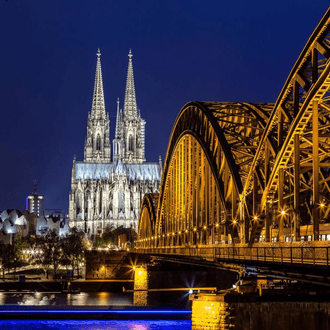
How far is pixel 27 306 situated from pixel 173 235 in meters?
15.6

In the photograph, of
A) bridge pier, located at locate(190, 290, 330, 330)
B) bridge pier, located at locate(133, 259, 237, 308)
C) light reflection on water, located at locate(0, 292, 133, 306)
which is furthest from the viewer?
bridge pier, located at locate(133, 259, 237, 308)

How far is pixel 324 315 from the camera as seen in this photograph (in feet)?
99.0

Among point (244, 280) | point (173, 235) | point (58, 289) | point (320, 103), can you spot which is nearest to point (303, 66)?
point (320, 103)

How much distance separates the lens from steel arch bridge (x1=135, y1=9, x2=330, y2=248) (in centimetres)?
3050

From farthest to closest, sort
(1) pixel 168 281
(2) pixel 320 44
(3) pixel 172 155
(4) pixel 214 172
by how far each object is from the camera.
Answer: (1) pixel 168 281, (3) pixel 172 155, (4) pixel 214 172, (2) pixel 320 44

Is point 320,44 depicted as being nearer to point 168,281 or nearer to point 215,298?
point 215,298

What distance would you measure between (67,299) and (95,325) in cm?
2250

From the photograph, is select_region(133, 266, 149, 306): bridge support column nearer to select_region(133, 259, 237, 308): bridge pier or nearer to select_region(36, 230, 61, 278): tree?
select_region(133, 259, 237, 308): bridge pier

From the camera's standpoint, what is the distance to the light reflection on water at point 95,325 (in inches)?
2231

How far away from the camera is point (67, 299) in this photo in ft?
264

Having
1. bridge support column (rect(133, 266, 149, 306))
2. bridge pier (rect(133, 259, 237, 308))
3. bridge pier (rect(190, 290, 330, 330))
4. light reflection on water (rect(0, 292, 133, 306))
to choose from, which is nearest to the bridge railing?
bridge pier (rect(190, 290, 330, 330))

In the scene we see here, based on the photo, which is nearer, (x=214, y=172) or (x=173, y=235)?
(x=214, y=172)

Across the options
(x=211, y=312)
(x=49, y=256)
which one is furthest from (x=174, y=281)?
(x=211, y=312)

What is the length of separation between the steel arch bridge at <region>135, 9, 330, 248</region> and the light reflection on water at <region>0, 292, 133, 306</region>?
8.57m
